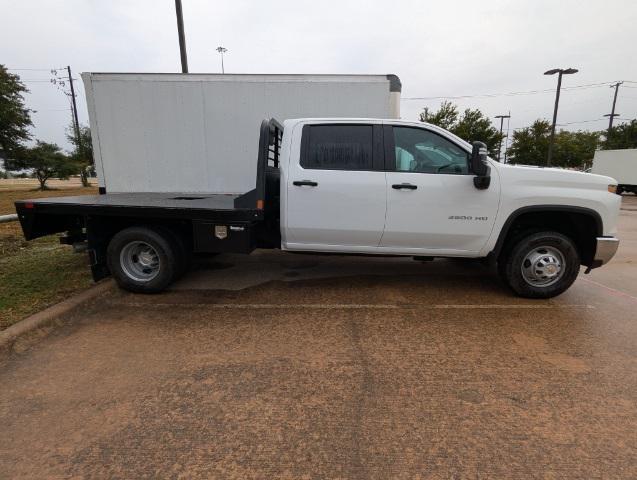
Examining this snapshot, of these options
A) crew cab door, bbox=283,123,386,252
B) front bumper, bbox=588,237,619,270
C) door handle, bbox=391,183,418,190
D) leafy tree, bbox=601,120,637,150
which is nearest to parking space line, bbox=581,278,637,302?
front bumper, bbox=588,237,619,270

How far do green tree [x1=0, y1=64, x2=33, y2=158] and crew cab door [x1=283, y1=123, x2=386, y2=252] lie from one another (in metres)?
32.9

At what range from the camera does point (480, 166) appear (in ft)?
12.9

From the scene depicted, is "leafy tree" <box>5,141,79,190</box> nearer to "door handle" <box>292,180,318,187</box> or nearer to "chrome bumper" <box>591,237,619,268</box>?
"door handle" <box>292,180,318,187</box>

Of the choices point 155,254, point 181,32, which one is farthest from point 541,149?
point 155,254

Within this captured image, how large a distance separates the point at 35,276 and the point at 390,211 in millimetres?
4825

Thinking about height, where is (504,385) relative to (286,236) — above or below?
below

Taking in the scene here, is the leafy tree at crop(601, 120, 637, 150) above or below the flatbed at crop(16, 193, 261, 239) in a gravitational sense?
above

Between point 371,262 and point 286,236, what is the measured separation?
7.01 feet

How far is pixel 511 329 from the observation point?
369 centimetres

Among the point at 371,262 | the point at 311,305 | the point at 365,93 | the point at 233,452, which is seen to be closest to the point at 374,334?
the point at 311,305

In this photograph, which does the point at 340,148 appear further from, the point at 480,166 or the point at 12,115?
the point at 12,115

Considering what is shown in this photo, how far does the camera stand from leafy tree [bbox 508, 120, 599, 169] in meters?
34.3

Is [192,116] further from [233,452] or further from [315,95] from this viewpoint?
[233,452]

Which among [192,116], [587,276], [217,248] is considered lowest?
[587,276]
